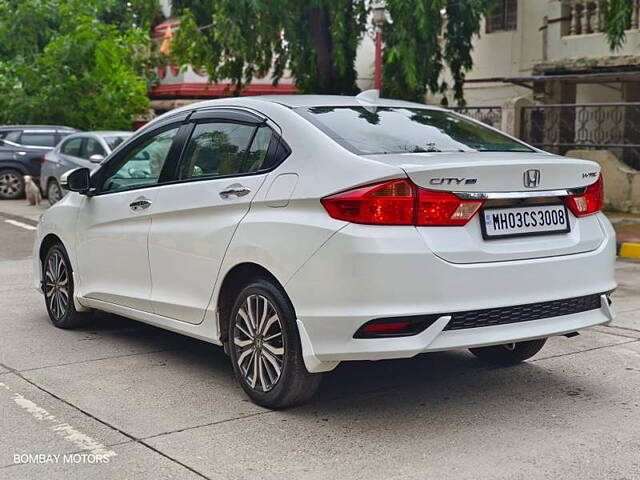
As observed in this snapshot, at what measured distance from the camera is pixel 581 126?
16828 millimetres

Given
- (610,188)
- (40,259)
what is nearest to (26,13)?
(610,188)

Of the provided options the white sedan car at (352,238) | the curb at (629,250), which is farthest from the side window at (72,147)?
the white sedan car at (352,238)

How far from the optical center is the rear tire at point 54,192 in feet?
63.8

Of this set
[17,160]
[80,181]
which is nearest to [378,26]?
[17,160]

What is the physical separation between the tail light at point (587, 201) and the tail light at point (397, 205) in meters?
0.86

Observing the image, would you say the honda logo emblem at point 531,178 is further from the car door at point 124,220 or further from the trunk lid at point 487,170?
the car door at point 124,220

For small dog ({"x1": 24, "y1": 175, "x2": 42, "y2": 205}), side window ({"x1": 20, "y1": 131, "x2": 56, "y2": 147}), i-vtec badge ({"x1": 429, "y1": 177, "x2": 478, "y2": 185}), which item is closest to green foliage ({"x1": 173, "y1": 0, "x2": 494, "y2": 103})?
small dog ({"x1": 24, "y1": 175, "x2": 42, "y2": 205})

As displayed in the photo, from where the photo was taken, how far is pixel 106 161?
6855 mm

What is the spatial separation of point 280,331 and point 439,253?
0.95m

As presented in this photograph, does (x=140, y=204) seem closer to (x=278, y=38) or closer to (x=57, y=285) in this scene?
(x=57, y=285)

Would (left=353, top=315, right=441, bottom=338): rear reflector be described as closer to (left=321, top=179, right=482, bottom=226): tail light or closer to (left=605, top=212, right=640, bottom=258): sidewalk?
(left=321, top=179, right=482, bottom=226): tail light

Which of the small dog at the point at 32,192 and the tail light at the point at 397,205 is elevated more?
the tail light at the point at 397,205

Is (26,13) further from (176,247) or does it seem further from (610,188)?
(176,247)

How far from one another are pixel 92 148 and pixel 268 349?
47.2 feet
